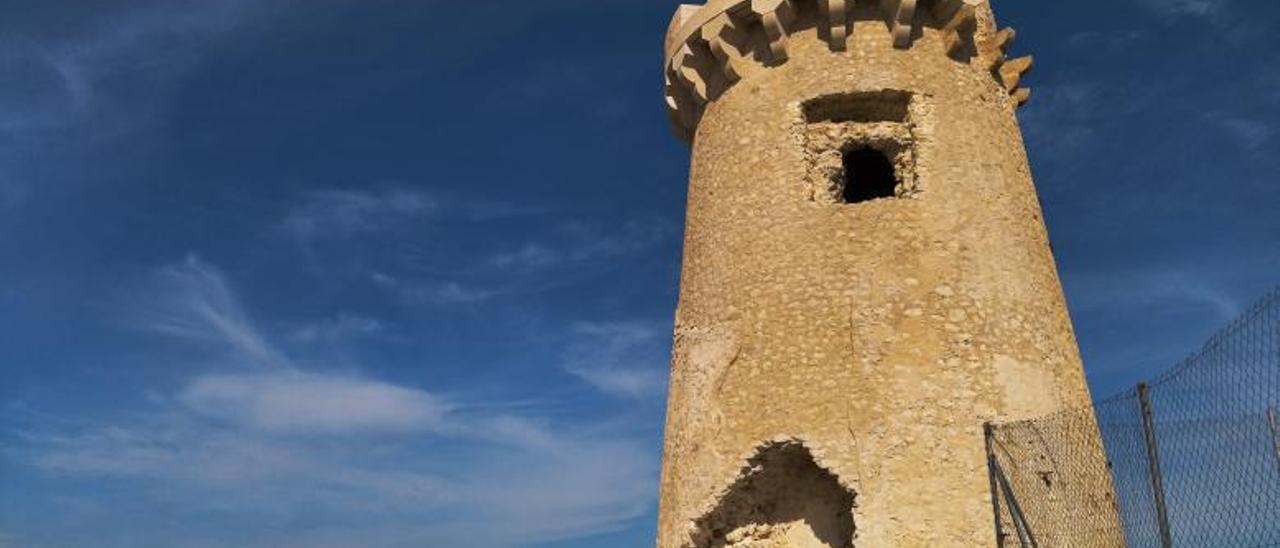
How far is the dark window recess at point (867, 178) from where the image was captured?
1241cm

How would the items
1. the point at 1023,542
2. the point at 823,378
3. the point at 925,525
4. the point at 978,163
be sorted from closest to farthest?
1. the point at 1023,542
2. the point at 925,525
3. the point at 823,378
4. the point at 978,163

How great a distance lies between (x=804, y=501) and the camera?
986 centimetres

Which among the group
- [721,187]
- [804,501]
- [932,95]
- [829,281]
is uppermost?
[932,95]

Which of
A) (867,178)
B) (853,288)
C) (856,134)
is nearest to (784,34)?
(856,134)

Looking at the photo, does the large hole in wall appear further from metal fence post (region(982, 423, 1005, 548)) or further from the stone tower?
metal fence post (region(982, 423, 1005, 548))

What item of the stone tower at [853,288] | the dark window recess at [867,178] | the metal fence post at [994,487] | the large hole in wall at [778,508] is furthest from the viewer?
the dark window recess at [867,178]

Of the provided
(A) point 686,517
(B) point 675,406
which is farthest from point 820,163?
Result: (A) point 686,517

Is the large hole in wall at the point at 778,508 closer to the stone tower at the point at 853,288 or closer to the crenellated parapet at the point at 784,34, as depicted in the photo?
the stone tower at the point at 853,288

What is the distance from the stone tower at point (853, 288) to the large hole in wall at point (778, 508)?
0.02m

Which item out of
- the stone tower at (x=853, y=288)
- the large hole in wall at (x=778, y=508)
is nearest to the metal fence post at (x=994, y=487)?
the stone tower at (x=853, y=288)

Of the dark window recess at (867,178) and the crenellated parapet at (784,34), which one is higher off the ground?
the crenellated parapet at (784,34)

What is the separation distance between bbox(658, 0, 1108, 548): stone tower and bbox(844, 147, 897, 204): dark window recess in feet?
→ 3.55

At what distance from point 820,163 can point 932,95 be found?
132 centimetres

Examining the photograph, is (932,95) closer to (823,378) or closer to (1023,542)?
(823,378)
